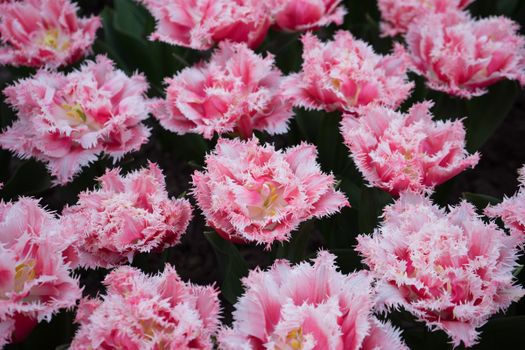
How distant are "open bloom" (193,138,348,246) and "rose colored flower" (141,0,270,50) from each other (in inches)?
14.3

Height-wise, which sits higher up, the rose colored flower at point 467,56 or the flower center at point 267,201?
the rose colored flower at point 467,56

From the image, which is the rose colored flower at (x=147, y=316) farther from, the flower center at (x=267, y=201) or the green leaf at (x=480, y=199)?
the green leaf at (x=480, y=199)

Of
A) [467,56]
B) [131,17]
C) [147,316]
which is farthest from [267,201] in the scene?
[131,17]

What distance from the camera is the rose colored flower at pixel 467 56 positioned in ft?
4.03

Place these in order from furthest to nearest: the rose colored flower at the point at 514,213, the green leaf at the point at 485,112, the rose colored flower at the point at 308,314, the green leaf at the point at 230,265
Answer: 1. the green leaf at the point at 485,112
2. the green leaf at the point at 230,265
3. the rose colored flower at the point at 514,213
4. the rose colored flower at the point at 308,314

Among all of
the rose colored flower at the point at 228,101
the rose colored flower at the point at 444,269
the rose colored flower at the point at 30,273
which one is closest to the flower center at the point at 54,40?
the rose colored flower at the point at 228,101

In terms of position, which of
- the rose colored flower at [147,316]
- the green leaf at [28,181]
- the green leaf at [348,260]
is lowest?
the green leaf at [28,181]

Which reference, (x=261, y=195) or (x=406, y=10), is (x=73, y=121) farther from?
(x=406, y=10)

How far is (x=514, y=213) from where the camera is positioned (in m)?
0.93

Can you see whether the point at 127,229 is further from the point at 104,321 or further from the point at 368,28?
the point at 368,28

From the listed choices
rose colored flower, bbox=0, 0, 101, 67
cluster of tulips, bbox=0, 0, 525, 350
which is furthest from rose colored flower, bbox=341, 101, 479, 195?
rose colored flower, bbox=0, 0, 101, 67

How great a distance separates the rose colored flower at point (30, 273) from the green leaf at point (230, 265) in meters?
0.25

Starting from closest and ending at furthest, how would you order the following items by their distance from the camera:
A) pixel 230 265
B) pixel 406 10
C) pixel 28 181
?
pixel 230 265 → pixel 28 181 → pixel 406 10

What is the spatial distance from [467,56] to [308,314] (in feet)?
2.21
